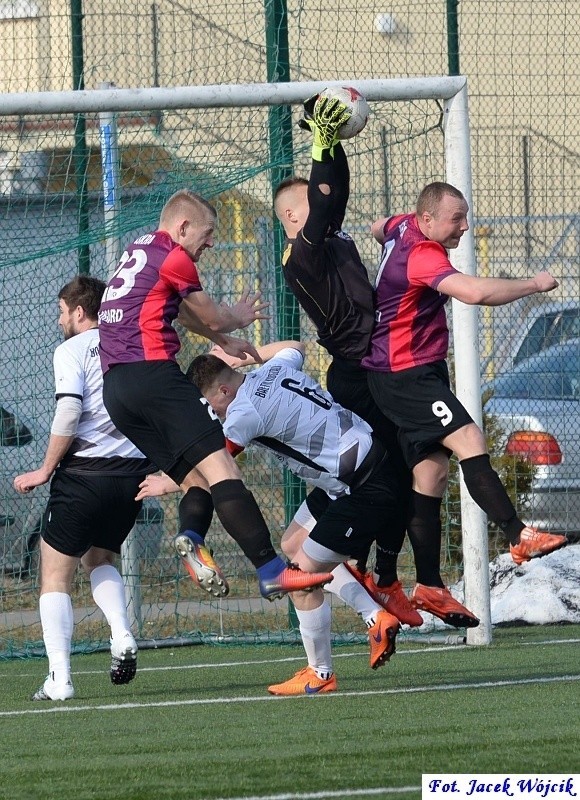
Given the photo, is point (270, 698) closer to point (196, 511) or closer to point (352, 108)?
point (196, 511)

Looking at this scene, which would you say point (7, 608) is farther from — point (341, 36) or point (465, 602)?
point (341, 36)

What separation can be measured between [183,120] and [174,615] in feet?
10.7

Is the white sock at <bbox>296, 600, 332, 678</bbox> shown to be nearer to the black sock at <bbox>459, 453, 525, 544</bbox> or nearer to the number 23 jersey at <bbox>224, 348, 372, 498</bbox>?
the number 23 jersey at <bbox>224, 348, 372, 498</bbox>

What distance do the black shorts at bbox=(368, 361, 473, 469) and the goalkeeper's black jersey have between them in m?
0.21

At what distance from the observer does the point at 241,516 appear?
226 inches

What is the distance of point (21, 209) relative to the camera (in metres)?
9.27

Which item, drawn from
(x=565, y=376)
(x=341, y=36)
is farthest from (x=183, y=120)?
(x=565, y=376)

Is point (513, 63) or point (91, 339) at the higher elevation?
point (513, 63)

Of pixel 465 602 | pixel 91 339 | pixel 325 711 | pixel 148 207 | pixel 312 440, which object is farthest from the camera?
pixel 148 207

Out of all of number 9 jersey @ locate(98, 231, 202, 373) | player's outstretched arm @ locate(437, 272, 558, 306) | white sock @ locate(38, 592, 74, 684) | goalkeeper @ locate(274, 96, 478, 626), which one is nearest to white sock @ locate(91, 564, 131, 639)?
white sock @ locate(38, 592, 74, 684)

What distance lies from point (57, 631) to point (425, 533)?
173 centimetres

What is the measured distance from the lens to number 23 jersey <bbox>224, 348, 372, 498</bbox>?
6043mm

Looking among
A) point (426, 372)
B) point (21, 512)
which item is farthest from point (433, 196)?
point (21, 512)

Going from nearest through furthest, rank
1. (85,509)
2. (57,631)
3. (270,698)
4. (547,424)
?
(270,698) → (85,509) → (57,631) → (547,424)
